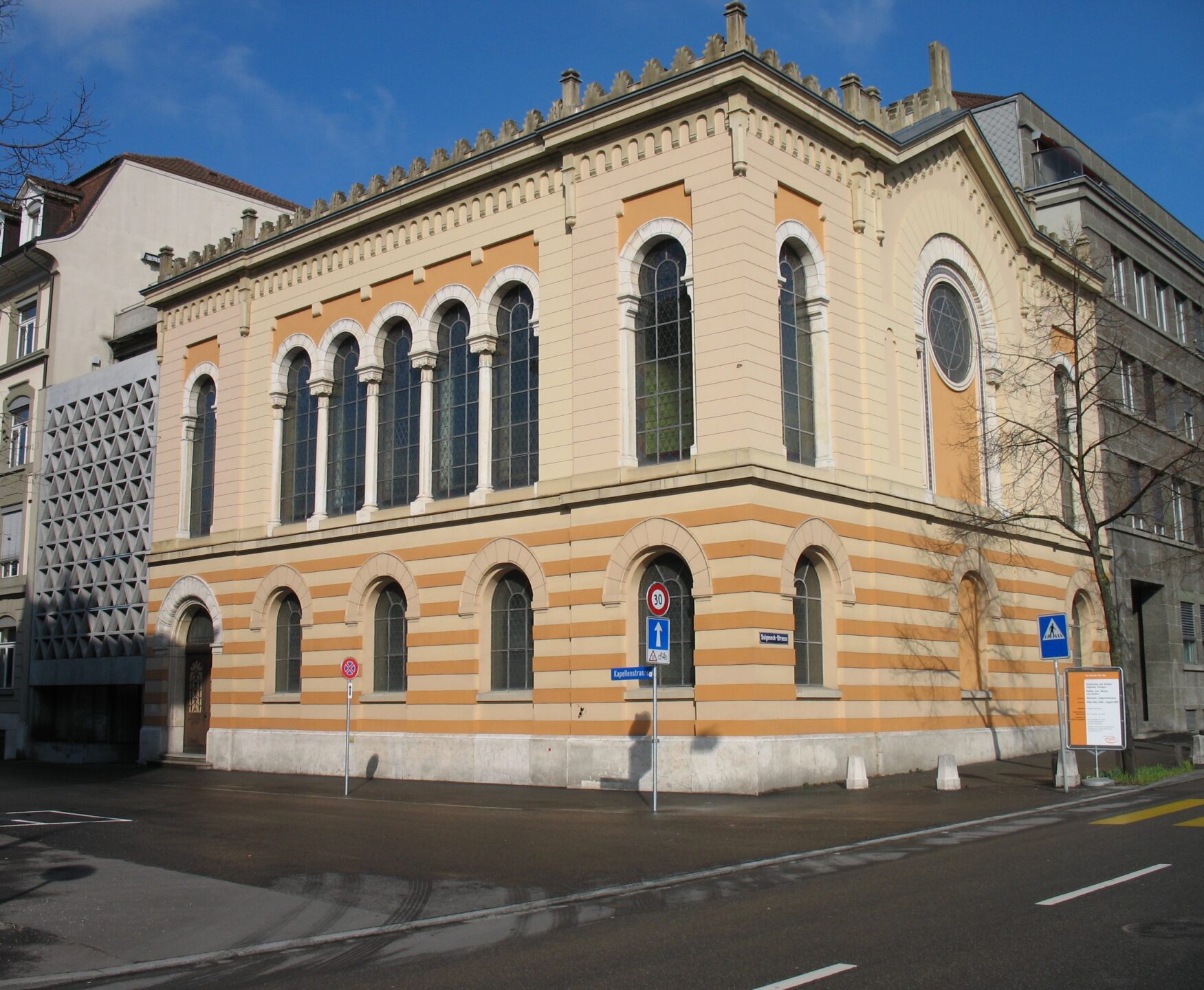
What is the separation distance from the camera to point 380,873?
13.2 metres

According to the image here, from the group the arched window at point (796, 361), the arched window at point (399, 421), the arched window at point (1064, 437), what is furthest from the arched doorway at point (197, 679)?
the arched window at point (1064, 437)

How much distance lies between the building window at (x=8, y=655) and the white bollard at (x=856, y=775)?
3196 centimetres

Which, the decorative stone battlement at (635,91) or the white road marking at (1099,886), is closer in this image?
the white road marking at (1099,886)

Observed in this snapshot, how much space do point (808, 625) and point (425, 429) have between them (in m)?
10.7

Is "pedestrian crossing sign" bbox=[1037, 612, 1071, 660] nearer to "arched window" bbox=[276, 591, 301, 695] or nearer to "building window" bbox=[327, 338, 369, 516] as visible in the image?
"building window" bbox=[327, 338, 369, 516]

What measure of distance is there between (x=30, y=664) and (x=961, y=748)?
31.1m

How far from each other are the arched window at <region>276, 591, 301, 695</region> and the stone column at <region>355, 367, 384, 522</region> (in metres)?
3.67

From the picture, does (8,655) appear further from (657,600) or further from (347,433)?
(657,600)

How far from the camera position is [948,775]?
2133cm

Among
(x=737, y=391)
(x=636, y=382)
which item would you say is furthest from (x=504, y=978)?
(x=636, y=382)

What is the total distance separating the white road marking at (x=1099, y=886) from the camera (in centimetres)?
984

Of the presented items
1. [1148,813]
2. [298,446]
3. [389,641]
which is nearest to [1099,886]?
[1148,813]

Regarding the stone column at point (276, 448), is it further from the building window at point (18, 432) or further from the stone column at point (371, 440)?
the building window at point (18, 432)

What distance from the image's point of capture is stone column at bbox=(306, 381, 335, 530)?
31031 mm
